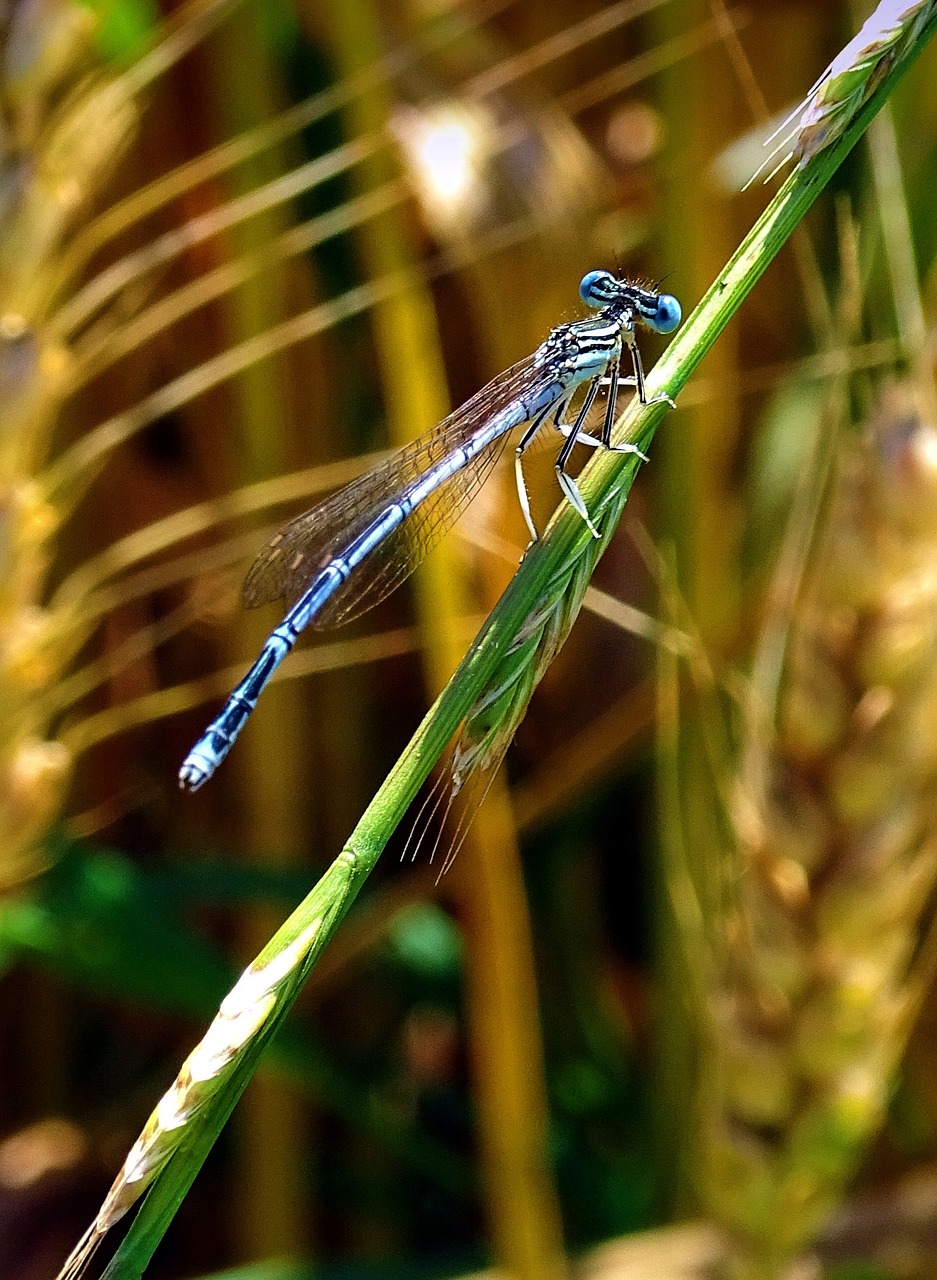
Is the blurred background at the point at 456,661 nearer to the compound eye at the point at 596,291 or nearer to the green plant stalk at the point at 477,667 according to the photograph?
the compound eye at the point at 596,291

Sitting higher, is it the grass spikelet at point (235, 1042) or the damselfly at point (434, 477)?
the damselfly at point (434, 477)

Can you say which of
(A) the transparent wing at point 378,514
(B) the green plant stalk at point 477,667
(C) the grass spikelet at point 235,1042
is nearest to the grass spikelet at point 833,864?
(A) the transparent wing at point 378,514

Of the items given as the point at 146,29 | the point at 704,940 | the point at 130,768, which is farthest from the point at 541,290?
the point at 130,768

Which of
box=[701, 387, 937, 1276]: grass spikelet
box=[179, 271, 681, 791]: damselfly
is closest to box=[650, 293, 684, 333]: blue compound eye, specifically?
box=[179, 271, 681, 791]: damselfly

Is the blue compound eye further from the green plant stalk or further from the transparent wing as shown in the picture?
the green plant stalk

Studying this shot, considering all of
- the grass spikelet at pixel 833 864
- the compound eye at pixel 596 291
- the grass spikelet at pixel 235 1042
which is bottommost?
the grass spikelet at pixel 235 1042

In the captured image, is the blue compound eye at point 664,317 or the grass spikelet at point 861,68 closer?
the grass spikelet at point 861,68

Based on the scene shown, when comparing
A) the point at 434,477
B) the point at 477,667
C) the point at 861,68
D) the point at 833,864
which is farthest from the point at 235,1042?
the point at 833,864
